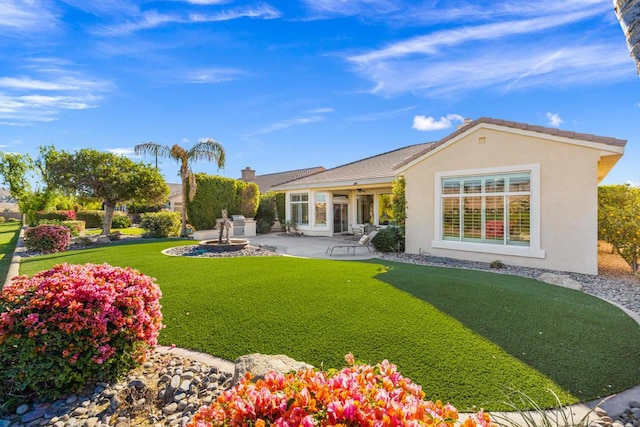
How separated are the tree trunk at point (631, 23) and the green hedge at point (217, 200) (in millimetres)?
23158

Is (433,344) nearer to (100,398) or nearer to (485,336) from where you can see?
(485,336)

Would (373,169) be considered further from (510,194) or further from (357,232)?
(510,194)

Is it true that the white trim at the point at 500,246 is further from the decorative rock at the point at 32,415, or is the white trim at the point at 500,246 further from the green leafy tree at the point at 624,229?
the decorative rock at the point at 32,415

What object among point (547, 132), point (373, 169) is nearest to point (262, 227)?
point (373, 169)

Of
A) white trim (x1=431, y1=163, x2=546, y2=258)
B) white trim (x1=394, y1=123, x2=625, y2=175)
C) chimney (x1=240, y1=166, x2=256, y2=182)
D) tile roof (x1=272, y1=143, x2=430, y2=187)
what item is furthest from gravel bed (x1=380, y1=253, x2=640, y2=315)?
chimney (x1=240, y1=166, x2=256, y2=182)

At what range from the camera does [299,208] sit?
22594mm

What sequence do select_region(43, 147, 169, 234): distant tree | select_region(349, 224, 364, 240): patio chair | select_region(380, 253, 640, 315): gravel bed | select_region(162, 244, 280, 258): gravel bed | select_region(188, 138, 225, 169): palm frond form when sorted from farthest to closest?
select_region(349, 224, 364, 240): patio chair → select_region(188, 138, 225, 169): palm frond → select_region(43, 147, 169, 234): distant tree → select_region(162, 244, 280, 258): gravel bed → select_region(380, 253, 640, 315): gravel bed

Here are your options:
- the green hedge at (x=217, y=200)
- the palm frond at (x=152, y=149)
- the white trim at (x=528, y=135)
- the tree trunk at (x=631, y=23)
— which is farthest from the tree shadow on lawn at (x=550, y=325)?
the green hedge at (x=217, y=200)

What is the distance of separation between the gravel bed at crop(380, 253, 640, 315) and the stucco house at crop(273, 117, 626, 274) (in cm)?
38

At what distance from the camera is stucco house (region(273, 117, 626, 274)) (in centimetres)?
939

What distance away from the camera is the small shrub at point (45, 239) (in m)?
13.8

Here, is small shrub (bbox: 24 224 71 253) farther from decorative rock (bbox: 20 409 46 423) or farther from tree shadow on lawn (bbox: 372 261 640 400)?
tree shadow on lawn (bbox: 372 261 640 400)

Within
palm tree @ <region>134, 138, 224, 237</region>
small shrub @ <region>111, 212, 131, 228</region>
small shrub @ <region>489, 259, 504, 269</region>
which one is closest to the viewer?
small shrub @ <region>489, 259, 504, 269</region>

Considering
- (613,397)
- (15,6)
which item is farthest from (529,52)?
(15,6)
